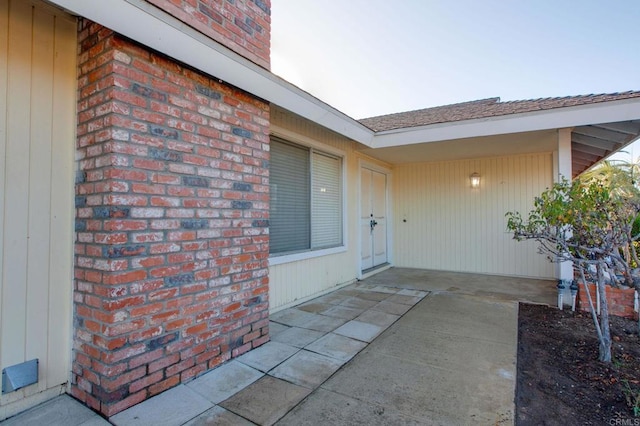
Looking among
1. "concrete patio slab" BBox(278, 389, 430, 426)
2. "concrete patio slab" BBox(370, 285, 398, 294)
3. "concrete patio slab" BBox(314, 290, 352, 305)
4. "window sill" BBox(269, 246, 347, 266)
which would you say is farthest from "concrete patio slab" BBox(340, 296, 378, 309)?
"concrete patio slab" BBox(278, 389, 430, 426)

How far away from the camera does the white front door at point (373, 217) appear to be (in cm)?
622

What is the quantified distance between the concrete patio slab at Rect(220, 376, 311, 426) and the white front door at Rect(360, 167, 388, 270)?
13.4ft

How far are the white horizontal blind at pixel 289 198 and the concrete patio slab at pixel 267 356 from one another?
135 centimetres

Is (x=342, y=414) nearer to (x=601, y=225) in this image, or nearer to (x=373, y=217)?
(x=601, y=225)

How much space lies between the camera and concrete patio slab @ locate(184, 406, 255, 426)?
5.89ft

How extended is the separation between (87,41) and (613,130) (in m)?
5.91

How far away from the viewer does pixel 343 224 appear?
5465mm

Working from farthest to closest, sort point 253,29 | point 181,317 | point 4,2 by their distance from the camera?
point 253,29
point 181,317
point 4,2

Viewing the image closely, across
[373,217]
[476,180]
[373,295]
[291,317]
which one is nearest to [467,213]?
[476,180]

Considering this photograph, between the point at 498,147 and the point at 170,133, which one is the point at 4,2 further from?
the point at 498,147

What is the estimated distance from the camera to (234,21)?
268 cm

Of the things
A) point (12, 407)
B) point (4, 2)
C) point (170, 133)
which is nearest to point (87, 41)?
point (4, 2)

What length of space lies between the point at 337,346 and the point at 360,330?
49 cm

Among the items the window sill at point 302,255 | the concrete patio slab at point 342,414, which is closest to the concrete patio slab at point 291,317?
the window sill at point 302,255
